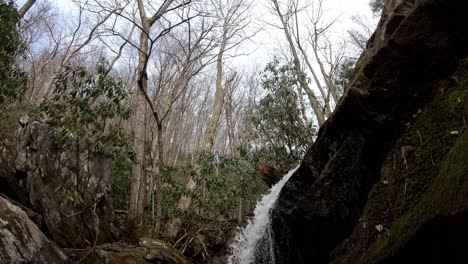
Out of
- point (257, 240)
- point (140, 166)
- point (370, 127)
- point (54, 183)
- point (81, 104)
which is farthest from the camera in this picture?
point (140, 166)

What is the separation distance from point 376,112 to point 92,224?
5.65m

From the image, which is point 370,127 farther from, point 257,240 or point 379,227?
point 257,240

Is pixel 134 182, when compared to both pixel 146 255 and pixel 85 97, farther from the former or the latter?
pixel 85 97

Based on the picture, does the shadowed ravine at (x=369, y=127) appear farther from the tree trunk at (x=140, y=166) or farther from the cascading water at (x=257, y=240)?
the tree trunk at (x=140, y=166)

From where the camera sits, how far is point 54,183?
6.45m

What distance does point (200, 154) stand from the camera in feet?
29.8

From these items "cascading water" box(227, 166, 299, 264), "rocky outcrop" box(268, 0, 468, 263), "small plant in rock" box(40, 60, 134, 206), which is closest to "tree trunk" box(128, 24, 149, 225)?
"small plant in rock" box(40, 60, 134, 206)

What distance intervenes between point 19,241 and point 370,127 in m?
5.42

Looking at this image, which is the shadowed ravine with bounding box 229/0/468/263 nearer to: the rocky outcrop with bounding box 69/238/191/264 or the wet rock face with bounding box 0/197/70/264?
the rocky outcrop with bounding box 69/238/191/264

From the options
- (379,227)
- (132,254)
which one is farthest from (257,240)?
(379,227)

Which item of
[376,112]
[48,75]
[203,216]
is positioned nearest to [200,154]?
[203,216]

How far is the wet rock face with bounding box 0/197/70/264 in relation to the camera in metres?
3.77

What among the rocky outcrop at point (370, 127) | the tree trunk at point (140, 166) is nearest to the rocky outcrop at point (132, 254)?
the tree trunk at point (140, 166)

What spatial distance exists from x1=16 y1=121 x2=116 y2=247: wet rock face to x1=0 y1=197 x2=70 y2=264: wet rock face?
1622 millimetres
